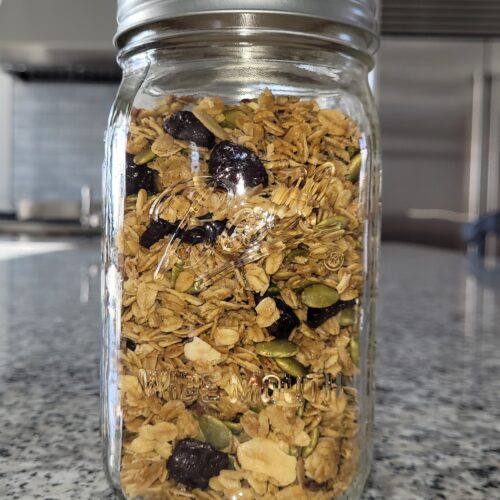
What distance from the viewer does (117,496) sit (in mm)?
260

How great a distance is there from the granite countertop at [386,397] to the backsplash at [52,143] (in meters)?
2.34

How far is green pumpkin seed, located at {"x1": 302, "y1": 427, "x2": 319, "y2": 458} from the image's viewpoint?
242mm

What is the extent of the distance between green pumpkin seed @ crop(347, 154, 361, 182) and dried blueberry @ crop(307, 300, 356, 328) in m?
0.05

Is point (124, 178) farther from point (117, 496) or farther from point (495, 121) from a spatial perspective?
point (495, 121)

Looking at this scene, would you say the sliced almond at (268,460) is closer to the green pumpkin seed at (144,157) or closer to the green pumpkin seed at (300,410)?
the green pumpkin seed at (300,410)

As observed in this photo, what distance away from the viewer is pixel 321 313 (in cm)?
25

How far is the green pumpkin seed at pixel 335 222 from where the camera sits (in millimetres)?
245

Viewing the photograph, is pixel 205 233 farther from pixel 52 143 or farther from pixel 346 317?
pixel 52 143

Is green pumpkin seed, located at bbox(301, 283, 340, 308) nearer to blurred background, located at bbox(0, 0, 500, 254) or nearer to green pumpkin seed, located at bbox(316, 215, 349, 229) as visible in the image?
green pumpkin seed, located at bbox(316, 215, 349, 229)

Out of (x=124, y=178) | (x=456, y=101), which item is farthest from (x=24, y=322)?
(x=456, y=101)

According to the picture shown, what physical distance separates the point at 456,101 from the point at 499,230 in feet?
3.26

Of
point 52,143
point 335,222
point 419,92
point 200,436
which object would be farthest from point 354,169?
point 52,143

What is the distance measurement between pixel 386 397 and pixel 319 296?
214mm

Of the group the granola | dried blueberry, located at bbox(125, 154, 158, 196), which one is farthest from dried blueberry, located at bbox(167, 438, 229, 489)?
dried blueberry, located at bbox(125, 154, 158, 196)
